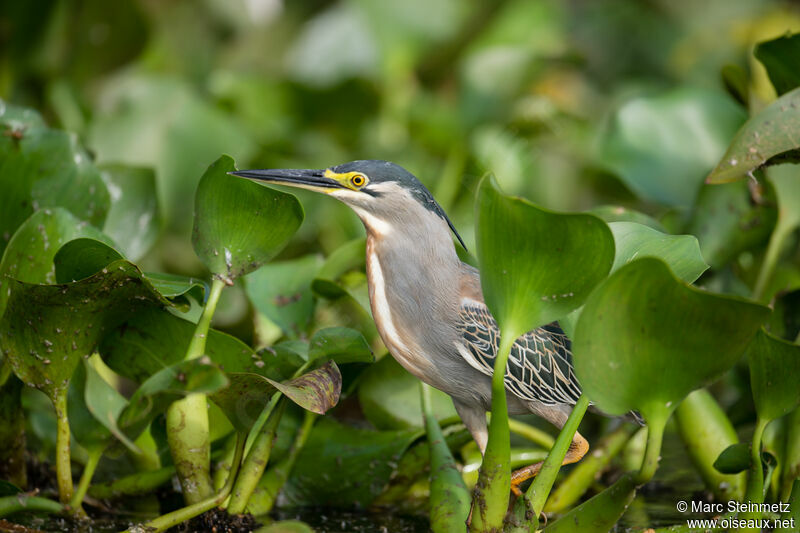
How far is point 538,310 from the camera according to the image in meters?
1.39

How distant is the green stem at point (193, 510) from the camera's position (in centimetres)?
158

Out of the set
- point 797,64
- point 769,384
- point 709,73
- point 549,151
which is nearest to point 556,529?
point 769,384

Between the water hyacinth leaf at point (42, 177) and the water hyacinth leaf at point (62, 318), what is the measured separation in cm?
45

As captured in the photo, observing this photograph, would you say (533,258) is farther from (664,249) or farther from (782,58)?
(782,58)

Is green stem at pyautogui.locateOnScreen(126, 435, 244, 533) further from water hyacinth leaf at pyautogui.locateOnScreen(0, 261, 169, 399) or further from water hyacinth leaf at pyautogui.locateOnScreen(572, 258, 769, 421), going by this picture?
water hyacinth leaf at pyautogui.locateOnScreen(572, 258, 769, 421)

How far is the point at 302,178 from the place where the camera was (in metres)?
1.72

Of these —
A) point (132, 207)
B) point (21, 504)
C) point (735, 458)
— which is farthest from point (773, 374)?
point (132, 207)

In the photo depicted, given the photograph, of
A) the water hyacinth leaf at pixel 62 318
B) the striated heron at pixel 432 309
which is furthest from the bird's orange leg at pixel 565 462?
the water hyacinth leaf at pixel 62 318

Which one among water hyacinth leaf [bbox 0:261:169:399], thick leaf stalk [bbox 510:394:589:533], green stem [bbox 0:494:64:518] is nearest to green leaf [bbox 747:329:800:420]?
thick leaf stalk [bbox 510:394:589:533]

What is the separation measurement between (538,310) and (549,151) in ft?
10.8

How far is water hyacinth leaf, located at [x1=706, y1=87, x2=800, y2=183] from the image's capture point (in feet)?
5.56

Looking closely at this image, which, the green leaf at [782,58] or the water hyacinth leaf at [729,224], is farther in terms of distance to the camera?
the water hyacinth leaf at [729,224]

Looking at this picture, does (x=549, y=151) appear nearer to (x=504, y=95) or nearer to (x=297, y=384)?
(x=504, y=95)

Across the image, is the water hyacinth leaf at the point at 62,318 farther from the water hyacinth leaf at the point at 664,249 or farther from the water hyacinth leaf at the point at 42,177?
the water hyacinth leaf at the point at 664,249
